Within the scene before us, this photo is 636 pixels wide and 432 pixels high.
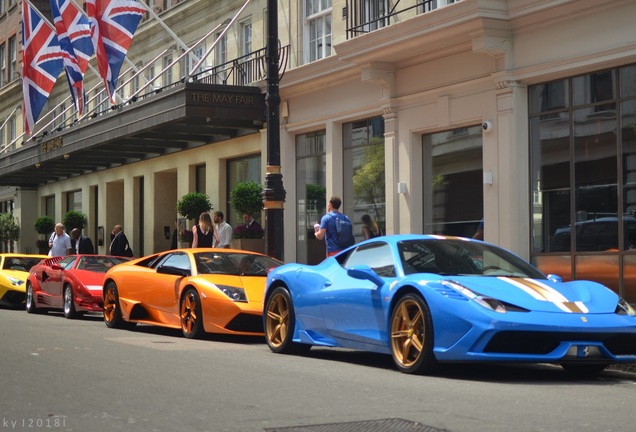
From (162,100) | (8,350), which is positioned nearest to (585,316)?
(8,350)

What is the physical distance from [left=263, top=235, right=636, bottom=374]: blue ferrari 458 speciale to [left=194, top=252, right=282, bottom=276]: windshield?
2768 mm

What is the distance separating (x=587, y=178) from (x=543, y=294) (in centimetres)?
773

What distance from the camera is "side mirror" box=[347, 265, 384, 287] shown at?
10.1 m

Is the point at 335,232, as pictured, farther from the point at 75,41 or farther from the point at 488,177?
the point at 75,41

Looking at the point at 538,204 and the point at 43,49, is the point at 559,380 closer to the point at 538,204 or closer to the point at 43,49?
the point at 538,204

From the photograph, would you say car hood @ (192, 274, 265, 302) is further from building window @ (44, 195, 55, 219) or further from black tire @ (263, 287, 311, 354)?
building window @ (44, 195, 55, 219)

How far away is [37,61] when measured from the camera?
99.8 ft

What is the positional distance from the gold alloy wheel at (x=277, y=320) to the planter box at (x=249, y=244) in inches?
422

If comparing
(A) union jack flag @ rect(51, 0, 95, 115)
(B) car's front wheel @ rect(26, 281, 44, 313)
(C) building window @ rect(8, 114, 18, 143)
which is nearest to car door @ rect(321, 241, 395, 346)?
(B) car's front wheel @ rect(26, 281, 44, 313)

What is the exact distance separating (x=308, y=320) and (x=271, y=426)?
182 inches

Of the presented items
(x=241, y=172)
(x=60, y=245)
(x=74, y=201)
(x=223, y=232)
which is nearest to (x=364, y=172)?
(x=223, y=232)

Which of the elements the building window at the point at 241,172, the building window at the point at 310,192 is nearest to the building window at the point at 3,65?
the building window at the point at 241,172

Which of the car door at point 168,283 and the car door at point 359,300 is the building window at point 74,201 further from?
the car door at point 359,300

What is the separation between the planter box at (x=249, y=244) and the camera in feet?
74.4
